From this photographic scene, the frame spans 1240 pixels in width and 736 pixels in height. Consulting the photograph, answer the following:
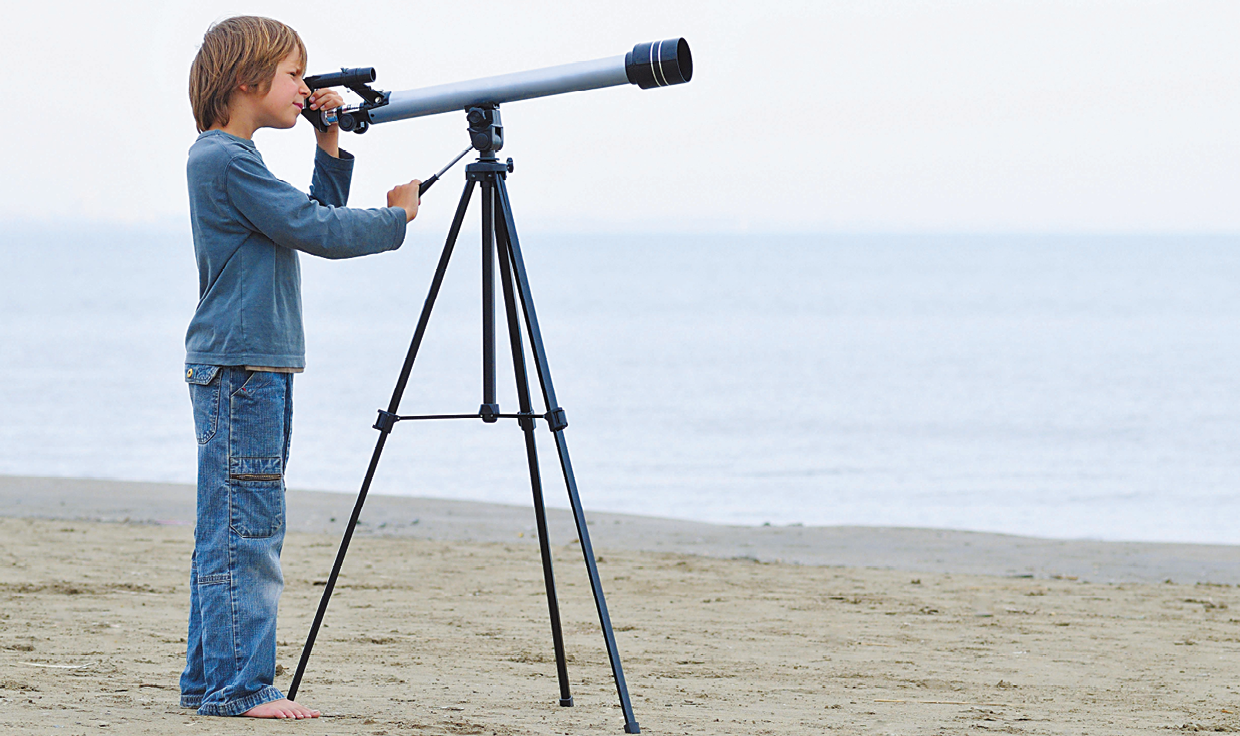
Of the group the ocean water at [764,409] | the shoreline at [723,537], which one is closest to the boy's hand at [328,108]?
the shoreline at [723,537]

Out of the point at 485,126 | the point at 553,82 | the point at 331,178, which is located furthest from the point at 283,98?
the point at 553,82

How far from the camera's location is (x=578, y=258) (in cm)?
12094

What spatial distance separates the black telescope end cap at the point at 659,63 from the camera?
9.75 ft

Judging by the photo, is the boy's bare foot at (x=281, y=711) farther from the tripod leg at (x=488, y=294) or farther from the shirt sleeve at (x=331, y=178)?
the shirt sleeve at (x=331, y=178)

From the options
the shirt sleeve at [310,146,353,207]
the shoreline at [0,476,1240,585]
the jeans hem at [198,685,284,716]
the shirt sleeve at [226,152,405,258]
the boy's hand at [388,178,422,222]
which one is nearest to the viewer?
the shirt sleeve at [226,152,405,258]

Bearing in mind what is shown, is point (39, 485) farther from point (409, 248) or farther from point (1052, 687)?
point (409, 248)

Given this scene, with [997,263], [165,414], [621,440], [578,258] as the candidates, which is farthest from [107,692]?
[578,258]

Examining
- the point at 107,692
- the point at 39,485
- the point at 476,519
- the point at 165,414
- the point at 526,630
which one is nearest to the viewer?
the point at 107,692

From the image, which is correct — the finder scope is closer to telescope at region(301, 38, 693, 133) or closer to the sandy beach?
telescope at region(301, 38, 693, 133)

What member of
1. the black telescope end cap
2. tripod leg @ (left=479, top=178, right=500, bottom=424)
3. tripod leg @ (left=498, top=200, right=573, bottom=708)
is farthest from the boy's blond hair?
the black telescope end cap

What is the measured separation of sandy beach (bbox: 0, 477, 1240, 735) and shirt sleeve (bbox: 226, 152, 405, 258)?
1.10 m

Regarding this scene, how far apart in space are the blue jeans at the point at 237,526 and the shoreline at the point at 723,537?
4.22 m

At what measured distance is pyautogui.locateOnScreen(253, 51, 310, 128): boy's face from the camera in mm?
3053

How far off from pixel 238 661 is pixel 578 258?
11844 cm
